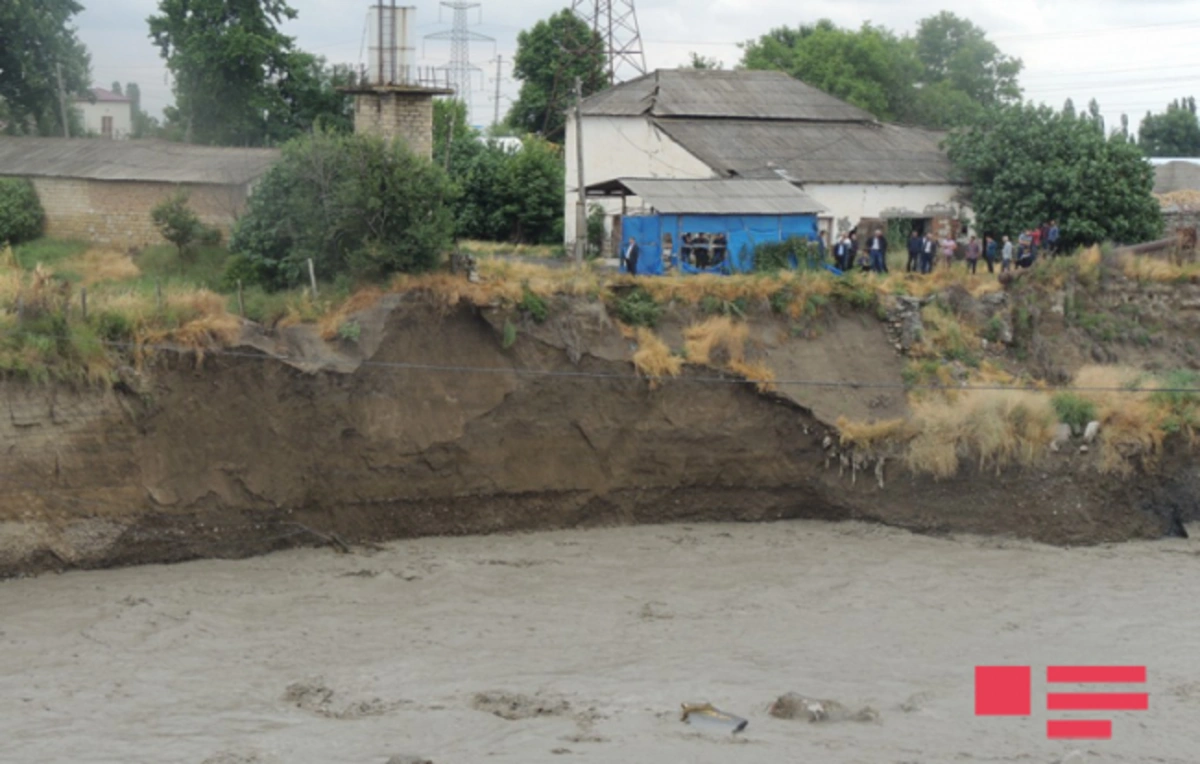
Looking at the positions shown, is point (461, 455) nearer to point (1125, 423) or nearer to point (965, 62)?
point (1125, 423)

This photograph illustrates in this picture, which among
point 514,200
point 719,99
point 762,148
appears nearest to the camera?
point 762,148

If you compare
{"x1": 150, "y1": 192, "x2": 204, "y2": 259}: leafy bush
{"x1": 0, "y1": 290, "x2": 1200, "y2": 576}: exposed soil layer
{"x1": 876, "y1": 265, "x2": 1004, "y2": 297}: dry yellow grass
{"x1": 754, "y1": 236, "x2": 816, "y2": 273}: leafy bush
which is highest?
{"x1": 150, "y1": 192, "x2": 204, "y2": 259}: leafy bush

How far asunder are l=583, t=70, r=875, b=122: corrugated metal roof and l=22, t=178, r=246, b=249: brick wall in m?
11.7

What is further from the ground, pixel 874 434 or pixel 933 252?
pixel 933 252

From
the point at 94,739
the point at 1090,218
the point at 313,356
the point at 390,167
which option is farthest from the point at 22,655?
the point at 1090,218

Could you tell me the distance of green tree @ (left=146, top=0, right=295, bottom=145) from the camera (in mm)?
38531

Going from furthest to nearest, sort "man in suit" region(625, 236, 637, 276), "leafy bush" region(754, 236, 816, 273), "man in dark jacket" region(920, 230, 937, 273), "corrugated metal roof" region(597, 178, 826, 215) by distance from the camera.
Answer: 1. "man in dark jacket" region(920, 230, 937, 273)
2. "leafy bush" region(754, 236, 816, 273)
3. "corrugated metal roof" region(597, 178, 826, 215)
4. "man in suit" region(625, 236, 637, 276)

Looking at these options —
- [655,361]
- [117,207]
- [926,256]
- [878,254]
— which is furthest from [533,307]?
[117,207]

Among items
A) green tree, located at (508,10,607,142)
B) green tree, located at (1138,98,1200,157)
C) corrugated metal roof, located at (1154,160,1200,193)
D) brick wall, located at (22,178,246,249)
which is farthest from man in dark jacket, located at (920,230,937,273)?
green tree, located at (1138,98,1200,157)

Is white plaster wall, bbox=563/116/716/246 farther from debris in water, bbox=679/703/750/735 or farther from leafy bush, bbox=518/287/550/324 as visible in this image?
debris in water, bbox=679/703/750/735

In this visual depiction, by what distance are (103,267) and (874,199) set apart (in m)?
18.6

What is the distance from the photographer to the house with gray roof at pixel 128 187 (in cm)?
2822

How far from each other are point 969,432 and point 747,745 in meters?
10.6

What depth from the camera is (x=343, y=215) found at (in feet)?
78.2
